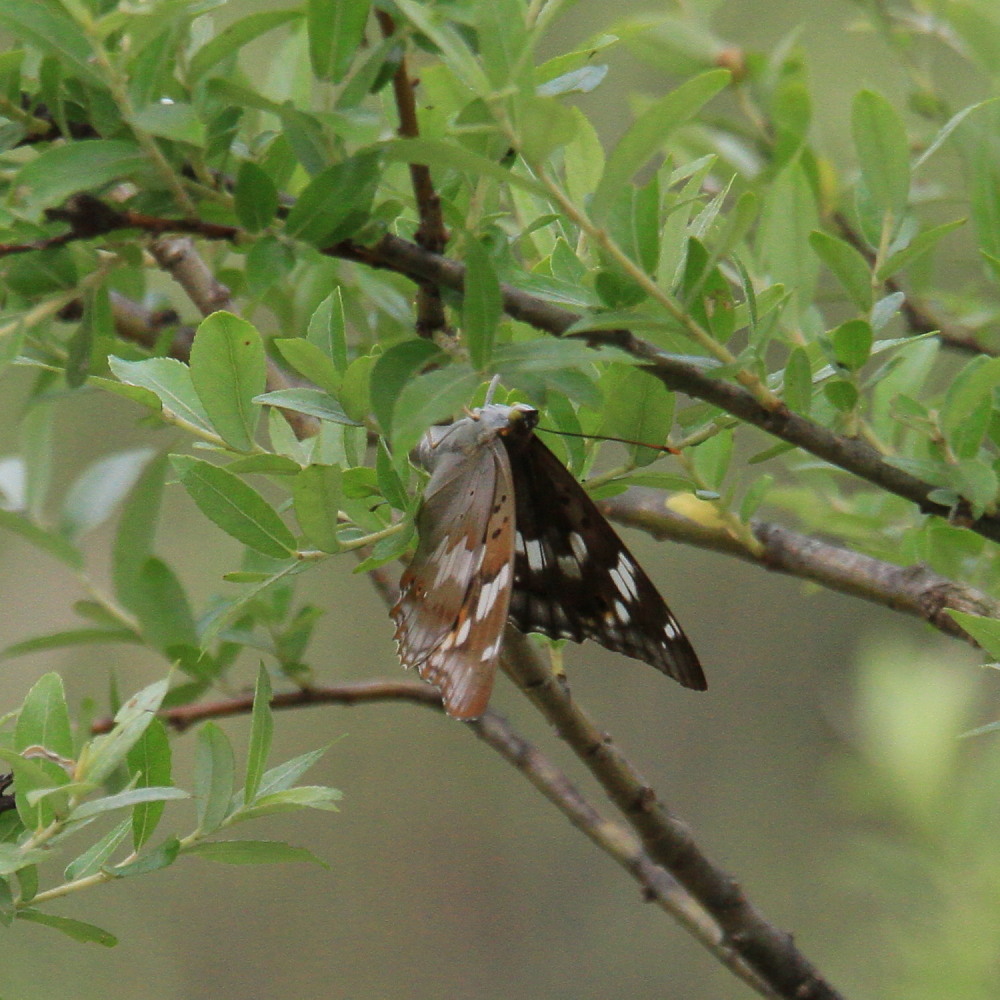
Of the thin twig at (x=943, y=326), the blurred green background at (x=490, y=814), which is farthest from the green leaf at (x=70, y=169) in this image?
the blurred green background at (x=490, y=814)

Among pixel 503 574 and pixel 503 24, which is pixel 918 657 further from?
pixel 503 24

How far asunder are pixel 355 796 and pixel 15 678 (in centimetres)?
91

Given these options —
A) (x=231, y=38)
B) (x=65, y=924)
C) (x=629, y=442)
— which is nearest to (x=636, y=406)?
(x=629, y=442)

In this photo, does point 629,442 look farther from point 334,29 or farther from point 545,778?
point 545,778

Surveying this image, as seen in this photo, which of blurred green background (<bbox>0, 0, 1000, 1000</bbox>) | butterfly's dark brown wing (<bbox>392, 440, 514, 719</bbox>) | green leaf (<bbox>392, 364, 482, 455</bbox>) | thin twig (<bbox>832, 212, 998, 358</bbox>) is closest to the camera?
green leaf (<bbox>392, 364, 482, 455</bbox>)

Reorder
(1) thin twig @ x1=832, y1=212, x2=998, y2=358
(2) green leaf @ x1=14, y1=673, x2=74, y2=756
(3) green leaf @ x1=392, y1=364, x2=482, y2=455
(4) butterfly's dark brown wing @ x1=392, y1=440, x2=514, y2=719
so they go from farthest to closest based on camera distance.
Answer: (1) thin twig @ x1=832, y1=212, x2=998, y2=358 < (4) butterfly's dark brown wing @ x1=392, y1=440, x2=514, y2=719 < (2) green leaf @ x1=14, y1=673, x2=74, y2=756 < (3) green leaf @ x1=392, y1=364, x2=482, y2=455

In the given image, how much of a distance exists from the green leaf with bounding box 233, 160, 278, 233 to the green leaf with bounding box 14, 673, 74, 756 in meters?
0.21

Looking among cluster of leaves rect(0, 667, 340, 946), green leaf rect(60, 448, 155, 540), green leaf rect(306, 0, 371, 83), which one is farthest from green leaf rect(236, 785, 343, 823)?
green leaf rect(60, 448, 155, 540)

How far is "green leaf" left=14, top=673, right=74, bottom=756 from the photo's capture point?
48 centimetres

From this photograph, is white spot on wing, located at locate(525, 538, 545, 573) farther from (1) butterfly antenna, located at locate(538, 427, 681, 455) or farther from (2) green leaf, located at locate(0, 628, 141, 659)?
(2) green leaf, located at locate(0, 628, 141, 659)

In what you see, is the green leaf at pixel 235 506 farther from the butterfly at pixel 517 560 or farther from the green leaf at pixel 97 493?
the green leaf at pixel 97 493

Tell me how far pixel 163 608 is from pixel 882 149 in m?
0.58

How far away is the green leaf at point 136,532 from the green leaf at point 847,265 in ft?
1.67

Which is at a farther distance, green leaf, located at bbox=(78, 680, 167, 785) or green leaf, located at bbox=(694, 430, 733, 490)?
green leaf, located at bbox=(694, 430, 733, 490)
